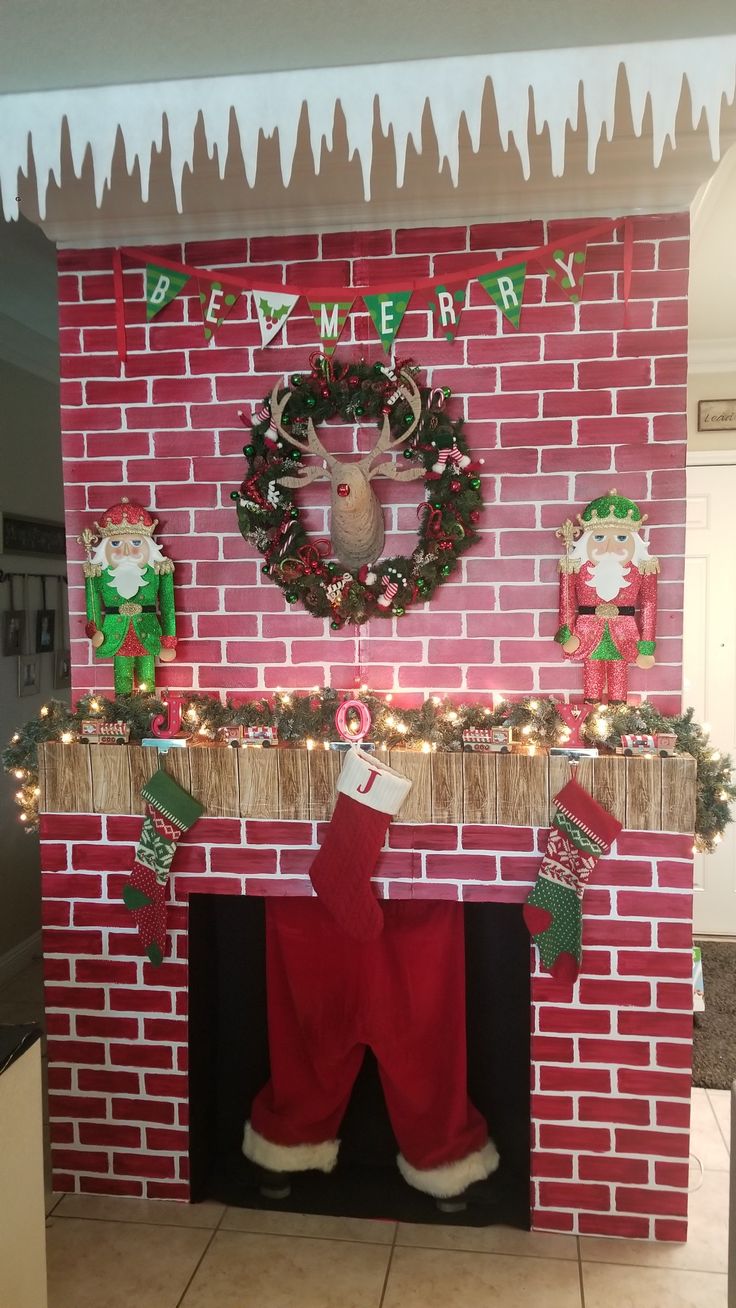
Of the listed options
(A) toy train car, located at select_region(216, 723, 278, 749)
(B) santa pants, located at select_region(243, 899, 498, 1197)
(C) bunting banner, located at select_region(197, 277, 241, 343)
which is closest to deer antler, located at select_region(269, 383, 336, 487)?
(C) bunting banner, located at select_region(197, 277, 241, 343)

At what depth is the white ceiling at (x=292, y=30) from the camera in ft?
5.35

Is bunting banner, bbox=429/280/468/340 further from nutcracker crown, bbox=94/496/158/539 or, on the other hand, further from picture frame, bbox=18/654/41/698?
picture frame, bbox=18/654/41/698

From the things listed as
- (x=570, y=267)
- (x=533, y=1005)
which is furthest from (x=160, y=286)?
(x=533, y=1005)

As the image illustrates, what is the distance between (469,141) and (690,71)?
52 centimetres

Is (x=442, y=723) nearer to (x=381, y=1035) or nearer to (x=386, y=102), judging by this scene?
(x=381, y=1035)

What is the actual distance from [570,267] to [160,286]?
1.05 meters

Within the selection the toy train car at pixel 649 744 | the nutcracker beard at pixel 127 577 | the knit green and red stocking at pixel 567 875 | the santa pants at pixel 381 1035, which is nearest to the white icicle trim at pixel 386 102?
the nutcracker beard at pixel 127 577

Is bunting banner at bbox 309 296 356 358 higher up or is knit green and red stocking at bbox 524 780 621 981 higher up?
bunting banner at bbox 309 296 356 358

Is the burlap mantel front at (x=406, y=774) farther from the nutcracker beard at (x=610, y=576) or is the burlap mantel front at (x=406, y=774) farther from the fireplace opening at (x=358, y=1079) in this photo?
the nutcracker beard at (x=610, y=576)

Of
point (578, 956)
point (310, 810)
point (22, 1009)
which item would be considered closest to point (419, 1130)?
point (578, 956)

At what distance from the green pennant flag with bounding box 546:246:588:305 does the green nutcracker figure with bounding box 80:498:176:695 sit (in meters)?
1.21

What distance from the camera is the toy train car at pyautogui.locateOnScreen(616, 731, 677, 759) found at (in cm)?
228

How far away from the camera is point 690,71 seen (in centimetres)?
174

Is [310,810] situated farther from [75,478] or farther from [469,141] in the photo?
[469,141]
